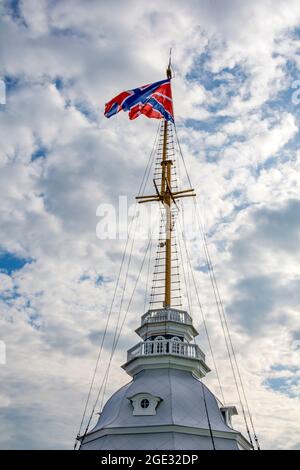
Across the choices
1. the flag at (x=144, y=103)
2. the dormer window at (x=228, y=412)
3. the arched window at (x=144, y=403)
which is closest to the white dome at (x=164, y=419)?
the arched window at (x=144, y=403)

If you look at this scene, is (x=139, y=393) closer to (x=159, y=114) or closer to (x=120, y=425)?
(x=120, y=425)

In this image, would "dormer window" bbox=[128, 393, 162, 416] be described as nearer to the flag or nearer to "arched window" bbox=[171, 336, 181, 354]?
"arched window" bbox=[171, 336, 181, 354]

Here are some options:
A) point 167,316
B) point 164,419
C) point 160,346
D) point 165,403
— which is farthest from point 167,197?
point 164,419

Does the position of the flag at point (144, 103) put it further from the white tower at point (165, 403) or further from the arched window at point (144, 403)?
the arched window at point (144, 403)

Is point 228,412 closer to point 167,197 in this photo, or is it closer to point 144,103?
point 167,197

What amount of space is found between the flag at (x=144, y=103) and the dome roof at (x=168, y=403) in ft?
62.3

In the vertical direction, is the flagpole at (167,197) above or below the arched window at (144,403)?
above

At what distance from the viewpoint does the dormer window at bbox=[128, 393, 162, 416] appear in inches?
1065

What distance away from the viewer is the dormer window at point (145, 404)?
27047mm

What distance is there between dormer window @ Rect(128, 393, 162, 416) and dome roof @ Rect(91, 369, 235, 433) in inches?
9.1
